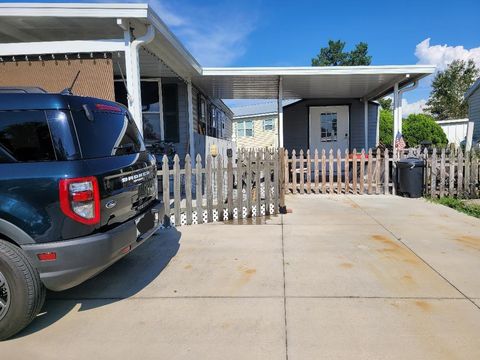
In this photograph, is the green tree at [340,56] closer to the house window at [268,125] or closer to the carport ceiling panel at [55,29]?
the house window at [268,125]

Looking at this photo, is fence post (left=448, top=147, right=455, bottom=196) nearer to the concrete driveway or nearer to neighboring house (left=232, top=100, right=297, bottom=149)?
the concrete driveway

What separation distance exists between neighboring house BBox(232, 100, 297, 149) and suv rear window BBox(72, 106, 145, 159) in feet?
77.8

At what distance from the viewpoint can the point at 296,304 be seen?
3.18 metres

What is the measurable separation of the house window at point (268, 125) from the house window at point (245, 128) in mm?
1143

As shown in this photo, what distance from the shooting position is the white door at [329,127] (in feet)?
47.8

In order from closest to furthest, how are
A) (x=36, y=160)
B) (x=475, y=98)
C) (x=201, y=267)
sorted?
(x=36, y=160)
(x=201, y=267)
(x=475, y=98)

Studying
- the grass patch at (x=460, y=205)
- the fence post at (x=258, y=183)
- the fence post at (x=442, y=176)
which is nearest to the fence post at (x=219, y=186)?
the fence post at (x=258, y=183)

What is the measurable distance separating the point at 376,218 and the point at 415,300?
342cm

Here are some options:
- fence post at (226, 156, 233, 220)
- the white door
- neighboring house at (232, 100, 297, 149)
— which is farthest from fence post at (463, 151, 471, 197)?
neighboring house at (232, 100, 297, 149)

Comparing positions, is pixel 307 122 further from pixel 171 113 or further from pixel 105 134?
pixel 105 134

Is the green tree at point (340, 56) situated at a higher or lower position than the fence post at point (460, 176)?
higher

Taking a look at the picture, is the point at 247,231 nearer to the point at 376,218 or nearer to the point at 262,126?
the point at 376,218

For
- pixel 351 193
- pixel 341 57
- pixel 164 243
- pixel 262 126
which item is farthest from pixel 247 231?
pixel 341 57

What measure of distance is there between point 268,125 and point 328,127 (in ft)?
43.6
